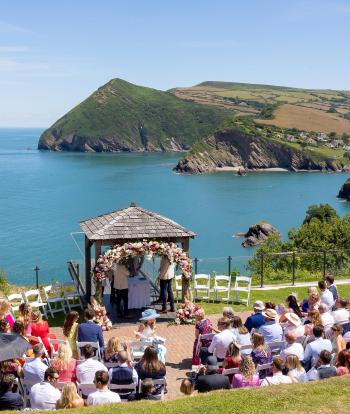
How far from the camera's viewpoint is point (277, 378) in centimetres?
867

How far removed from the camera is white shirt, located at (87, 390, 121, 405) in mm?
8109

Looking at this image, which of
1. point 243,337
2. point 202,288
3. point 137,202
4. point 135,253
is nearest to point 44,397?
point 243,337

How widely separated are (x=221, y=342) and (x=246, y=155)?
601 feet

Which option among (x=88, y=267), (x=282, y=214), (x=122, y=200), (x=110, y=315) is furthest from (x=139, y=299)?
(x=122, y=200)

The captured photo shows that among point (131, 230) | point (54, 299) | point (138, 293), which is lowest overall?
point (54, 299)

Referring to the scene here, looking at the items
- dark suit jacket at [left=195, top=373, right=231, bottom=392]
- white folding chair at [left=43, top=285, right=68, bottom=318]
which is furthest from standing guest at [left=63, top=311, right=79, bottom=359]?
white folding chair at [left=43, top=285, right=68, bottom=318]

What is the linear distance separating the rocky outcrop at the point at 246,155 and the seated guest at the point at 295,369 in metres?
166

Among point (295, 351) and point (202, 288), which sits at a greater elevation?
point (295, 351)

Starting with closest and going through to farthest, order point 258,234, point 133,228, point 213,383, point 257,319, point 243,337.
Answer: point 213,383 → point 243,337 → point 257,319 → point 133,228 → point 258,234

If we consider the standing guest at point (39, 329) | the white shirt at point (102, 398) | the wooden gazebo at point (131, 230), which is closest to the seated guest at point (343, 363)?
the white shirt at point (102, 398)

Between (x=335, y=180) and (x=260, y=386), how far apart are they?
15235 cm

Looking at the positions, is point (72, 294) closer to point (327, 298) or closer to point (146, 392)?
point (327, 298)

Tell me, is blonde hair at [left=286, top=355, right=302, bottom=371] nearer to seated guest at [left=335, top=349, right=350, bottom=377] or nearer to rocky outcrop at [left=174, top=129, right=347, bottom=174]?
seated guest at [left=335, top=349, right=350, bottom=377]

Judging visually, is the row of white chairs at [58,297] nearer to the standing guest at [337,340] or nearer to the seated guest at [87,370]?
Answer: the seated guest at [87,370]
